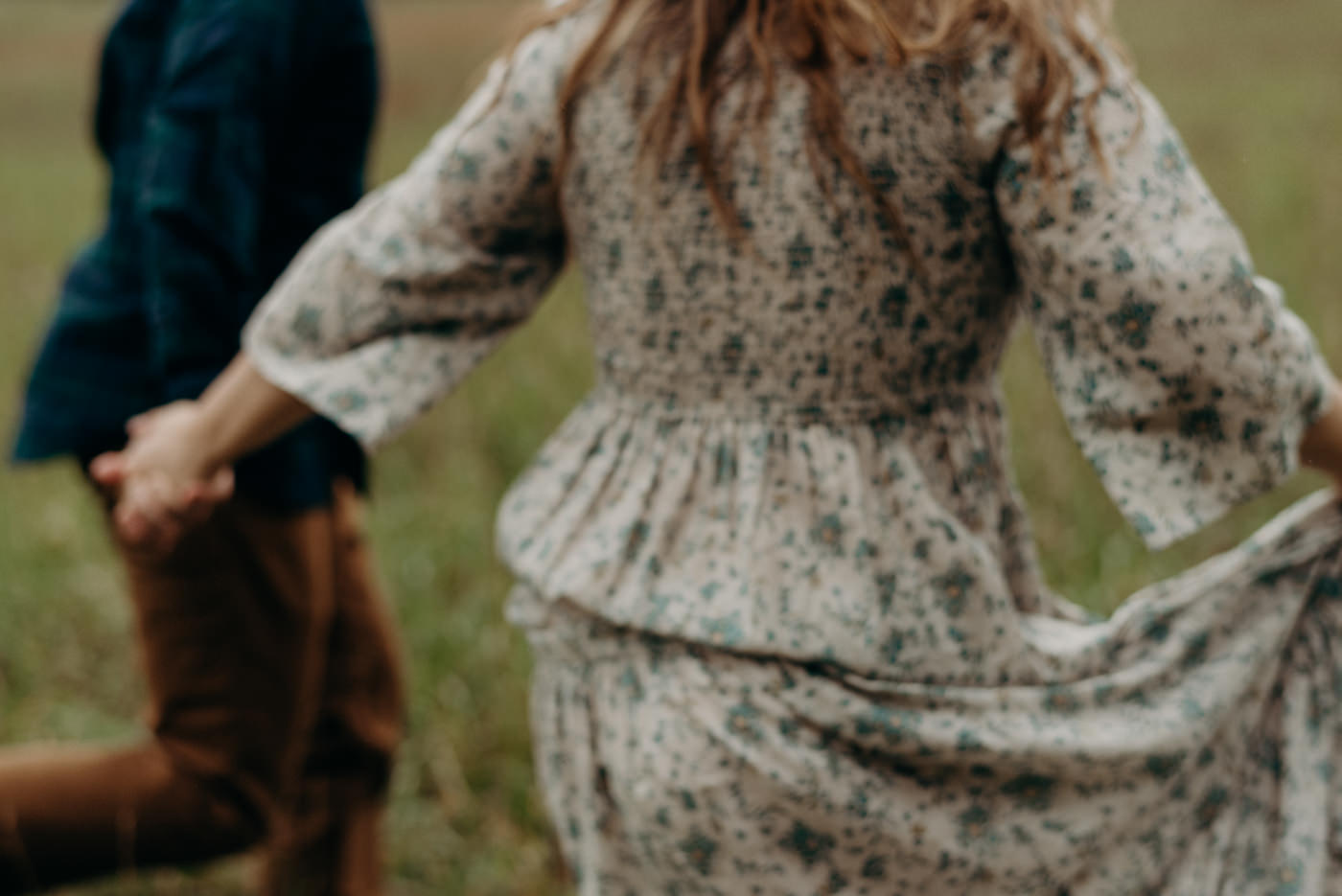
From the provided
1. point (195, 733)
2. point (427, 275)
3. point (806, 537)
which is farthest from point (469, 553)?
point (806, 537)

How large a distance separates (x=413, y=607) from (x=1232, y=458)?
2.04 meters

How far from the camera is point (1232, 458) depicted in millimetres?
1088

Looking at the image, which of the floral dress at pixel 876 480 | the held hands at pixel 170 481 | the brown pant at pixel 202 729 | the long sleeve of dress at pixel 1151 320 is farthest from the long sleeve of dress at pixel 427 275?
the brown pant at pixel 202 729

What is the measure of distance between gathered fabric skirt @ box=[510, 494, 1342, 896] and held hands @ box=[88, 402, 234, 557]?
36 cm

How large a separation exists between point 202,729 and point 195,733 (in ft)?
0.04

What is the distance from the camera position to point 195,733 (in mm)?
1767

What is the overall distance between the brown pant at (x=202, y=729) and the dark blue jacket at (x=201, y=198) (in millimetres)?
97

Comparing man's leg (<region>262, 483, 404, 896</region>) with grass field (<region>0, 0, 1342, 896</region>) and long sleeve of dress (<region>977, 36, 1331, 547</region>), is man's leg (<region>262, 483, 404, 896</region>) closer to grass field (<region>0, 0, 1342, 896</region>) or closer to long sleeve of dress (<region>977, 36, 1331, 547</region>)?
grass field (<region>0, 0, 1342, 896</region>)

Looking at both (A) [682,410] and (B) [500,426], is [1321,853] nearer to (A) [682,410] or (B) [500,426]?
(A) [682,410]

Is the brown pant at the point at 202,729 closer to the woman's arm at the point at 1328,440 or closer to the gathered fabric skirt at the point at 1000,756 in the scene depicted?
the gathered fabric skirt at the point at 1000,756

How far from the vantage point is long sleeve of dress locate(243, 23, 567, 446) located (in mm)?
1199

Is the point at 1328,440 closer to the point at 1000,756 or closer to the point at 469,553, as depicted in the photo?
the point at 1000,756

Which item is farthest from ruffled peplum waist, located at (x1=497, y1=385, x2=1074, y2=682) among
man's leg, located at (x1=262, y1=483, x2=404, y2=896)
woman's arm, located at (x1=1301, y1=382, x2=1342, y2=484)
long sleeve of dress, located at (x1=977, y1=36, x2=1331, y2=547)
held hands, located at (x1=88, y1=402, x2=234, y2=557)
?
man's leg, located at (x1=262, y1=483, x2=404, y2=896)

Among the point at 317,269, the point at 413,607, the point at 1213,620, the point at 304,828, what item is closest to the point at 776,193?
the point at 317,269
